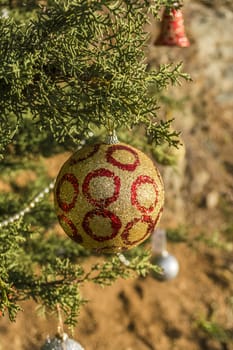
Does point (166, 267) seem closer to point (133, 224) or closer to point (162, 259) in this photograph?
point (162, 259)

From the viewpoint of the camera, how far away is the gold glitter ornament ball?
2.08 meters

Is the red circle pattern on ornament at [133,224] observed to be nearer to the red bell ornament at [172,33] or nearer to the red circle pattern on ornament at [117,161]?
the red circle pattern on ornament at [117,161]

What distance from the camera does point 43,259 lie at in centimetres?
369

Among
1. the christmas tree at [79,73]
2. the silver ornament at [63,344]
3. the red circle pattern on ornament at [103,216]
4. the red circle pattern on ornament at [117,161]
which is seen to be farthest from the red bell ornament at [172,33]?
the silver ornament at [63,344]

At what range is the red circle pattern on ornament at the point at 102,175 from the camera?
2078 mm

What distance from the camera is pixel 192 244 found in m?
5.46

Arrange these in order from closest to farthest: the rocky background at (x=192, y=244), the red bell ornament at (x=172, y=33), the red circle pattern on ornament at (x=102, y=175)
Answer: the red circle pattern on ornament at (x=102, y=175) < the red bell ornament at (x=172, y=33) < the rocky background at (x=192, y=244)

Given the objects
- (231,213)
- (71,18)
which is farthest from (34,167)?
(231,213)

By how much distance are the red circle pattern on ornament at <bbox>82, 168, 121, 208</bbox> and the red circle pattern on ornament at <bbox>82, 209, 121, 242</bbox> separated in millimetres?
29


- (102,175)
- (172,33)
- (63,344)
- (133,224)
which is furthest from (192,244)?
(102,175)

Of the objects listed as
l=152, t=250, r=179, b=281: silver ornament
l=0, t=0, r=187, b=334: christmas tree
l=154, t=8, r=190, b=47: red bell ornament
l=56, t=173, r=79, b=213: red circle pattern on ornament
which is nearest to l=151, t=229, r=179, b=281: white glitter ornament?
l=152, t=250, r=179, b=281: silver ornament

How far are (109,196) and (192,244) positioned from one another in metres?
3.54

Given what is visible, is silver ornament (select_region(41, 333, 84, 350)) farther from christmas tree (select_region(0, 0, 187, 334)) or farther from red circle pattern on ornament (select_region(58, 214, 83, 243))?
red circle pattern on ornament (select_region(58, 214, 83, 243))

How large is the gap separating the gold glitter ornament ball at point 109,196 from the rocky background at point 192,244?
61.7 inches
